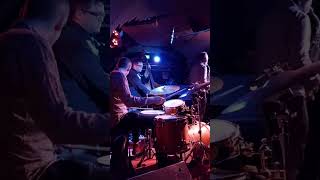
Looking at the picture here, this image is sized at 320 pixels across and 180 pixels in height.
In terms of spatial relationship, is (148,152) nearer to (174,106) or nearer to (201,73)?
(174,106)

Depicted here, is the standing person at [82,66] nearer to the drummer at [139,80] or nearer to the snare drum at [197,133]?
the drummer at [139,80]

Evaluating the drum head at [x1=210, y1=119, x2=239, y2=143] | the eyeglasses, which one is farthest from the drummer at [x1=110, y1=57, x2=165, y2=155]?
the drum head at [x1=210, y1=119, x2=239, y2=143]

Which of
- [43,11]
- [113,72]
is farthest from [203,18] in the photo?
[43,11]

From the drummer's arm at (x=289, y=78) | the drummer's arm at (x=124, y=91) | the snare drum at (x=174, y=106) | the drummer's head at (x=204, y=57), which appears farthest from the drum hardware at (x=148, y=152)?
the drummer's arm at (x=289, y=78)

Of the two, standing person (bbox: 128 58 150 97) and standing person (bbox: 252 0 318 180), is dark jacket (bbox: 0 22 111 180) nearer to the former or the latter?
standing person (bbox: 128 58 150 97)

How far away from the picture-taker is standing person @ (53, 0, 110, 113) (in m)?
3.49

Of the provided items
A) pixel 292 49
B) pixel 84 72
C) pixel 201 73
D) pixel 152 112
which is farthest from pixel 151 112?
pixel 292 49

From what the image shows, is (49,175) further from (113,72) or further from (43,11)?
(43,11)

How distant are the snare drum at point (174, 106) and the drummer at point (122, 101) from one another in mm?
360

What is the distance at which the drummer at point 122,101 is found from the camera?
3.94 meters

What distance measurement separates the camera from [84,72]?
3.52 m

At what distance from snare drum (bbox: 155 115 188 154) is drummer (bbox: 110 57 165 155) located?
0.37 metres

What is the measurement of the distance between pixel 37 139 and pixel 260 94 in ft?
6.78

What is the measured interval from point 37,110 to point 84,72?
1.70 feet
